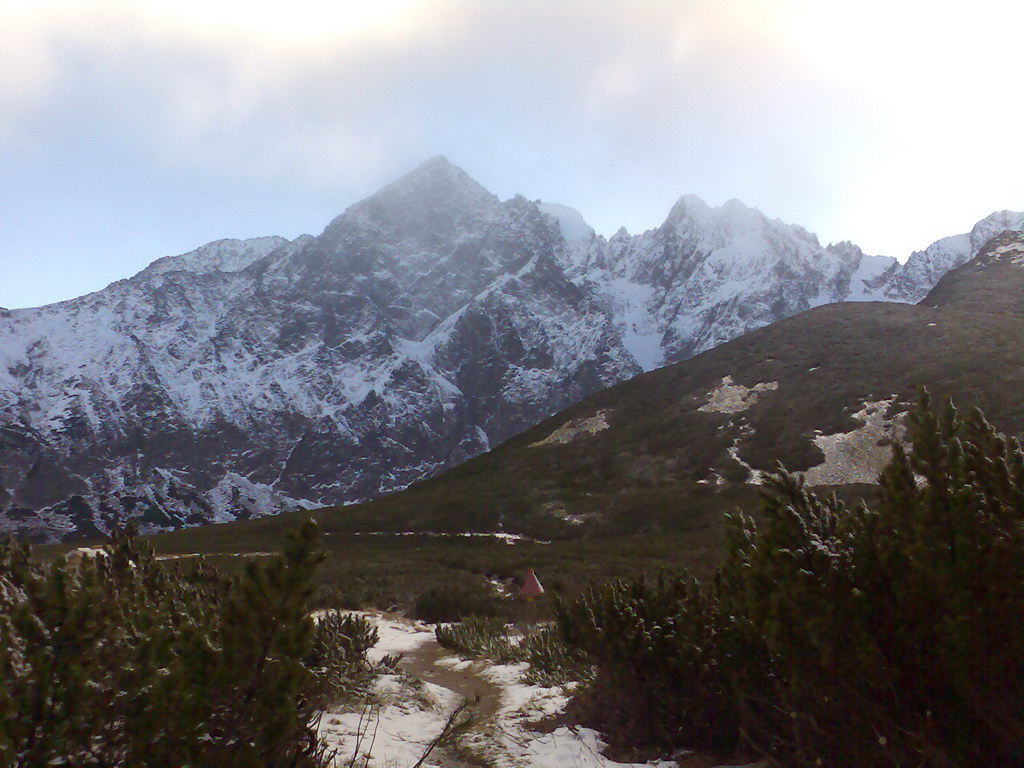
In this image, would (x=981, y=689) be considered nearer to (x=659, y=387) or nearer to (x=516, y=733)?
(x=516, y=733)

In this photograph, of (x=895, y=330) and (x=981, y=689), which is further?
(x=895, y=330)

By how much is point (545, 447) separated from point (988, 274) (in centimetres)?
5799

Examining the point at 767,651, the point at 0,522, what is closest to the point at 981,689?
the point at 767,651

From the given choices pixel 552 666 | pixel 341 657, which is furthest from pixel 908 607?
pixel 341 657

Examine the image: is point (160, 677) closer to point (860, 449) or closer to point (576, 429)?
point (860, 449)

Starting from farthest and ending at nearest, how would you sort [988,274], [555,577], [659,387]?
[988,274] → [659,387] → [555,577]

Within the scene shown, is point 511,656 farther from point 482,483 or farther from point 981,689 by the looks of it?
point 482,483

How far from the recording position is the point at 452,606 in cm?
2044

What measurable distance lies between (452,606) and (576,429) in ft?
165

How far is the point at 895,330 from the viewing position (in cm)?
6575

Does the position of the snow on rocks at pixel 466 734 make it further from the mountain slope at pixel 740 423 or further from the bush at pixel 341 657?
the mountain slope at pixel 740 423

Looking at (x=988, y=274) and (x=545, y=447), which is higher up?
(x=988, y=274)

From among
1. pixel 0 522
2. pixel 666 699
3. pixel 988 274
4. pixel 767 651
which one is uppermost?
pixel 988 274

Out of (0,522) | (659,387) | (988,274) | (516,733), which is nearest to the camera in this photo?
(516,733)
